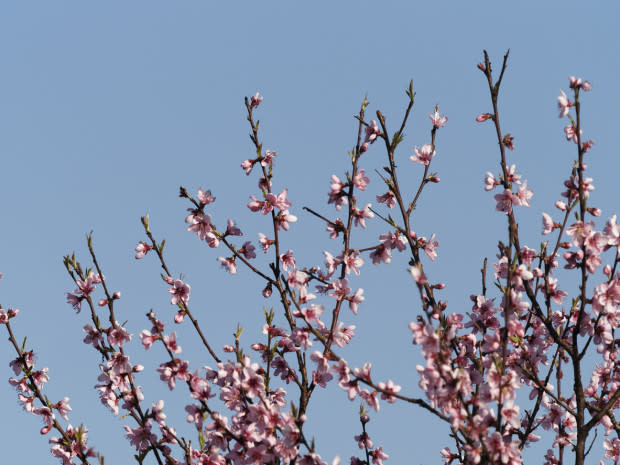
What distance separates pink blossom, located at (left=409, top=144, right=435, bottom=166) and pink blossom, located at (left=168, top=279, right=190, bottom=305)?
254 centimetres

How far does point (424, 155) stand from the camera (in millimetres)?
7344

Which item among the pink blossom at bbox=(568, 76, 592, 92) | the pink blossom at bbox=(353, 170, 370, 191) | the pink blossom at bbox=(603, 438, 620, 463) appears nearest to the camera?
the pink blossom at bbox=(568, 76, 592, 92)

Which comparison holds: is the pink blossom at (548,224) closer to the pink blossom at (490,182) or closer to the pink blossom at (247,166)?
the pink blossom at (490,182)

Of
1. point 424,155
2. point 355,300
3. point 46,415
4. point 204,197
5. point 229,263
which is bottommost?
point 46,415

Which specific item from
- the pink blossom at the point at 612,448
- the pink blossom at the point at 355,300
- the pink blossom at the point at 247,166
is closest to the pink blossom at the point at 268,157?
the pink blossom at the point at 247,166

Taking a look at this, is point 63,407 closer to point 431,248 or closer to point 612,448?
point 431,248

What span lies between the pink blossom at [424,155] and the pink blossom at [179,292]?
8.35 feet

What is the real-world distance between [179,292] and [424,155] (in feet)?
8.99

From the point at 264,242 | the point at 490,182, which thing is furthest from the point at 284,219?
the point at 490,182

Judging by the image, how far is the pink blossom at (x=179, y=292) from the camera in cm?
683

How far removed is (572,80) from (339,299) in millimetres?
2786

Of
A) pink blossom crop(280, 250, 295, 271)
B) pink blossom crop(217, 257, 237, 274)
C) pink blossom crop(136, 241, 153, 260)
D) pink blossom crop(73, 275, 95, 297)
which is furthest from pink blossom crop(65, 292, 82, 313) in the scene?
pink blossom crop(280, 250, 295, 271)

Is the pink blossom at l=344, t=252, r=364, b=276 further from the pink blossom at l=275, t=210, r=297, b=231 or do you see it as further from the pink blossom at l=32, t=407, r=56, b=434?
the pink blossom at l=32, t=407, r=56, b=434

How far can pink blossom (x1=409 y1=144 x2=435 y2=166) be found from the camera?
7.34 metres
